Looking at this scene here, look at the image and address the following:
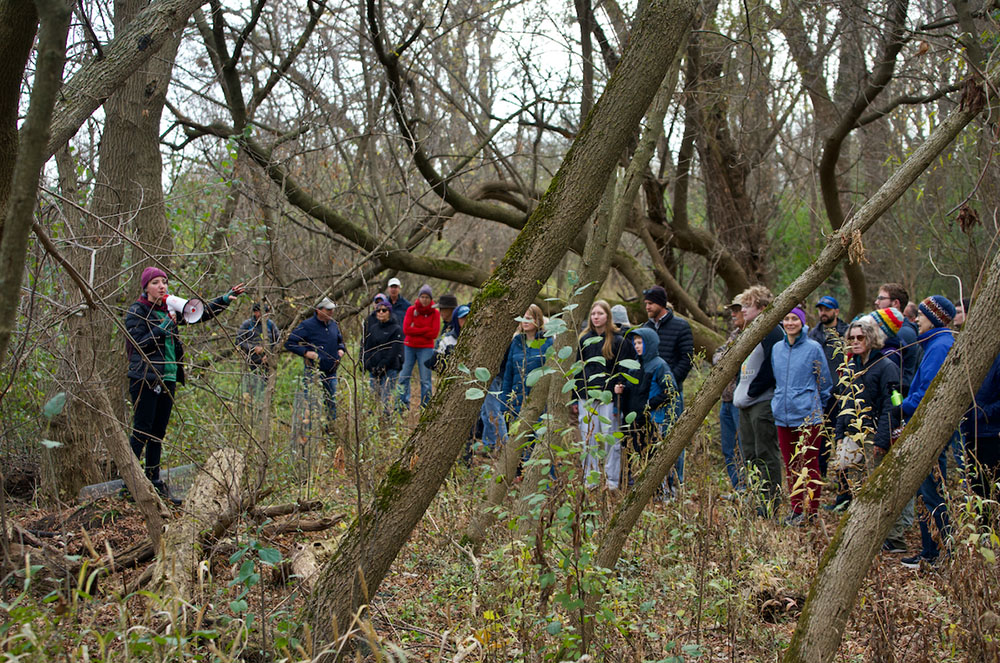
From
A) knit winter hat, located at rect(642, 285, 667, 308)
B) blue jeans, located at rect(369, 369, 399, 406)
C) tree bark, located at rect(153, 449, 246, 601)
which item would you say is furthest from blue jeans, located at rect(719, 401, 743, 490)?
tree bark, located at rect(153, 449, 246, 601)

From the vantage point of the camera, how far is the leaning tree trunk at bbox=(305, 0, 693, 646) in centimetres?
297

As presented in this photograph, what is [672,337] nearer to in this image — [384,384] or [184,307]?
[384,384]

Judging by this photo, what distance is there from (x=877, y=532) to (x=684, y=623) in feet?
4.86

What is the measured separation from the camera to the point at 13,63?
229cm

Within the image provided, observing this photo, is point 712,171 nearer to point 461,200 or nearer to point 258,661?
point 461,200

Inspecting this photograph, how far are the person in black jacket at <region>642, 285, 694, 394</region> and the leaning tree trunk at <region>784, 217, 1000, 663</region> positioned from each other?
4.72m

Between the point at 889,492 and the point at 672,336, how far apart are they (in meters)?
4.87

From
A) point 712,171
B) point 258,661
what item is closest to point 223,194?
point 258,661

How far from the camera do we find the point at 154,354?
6.07 m

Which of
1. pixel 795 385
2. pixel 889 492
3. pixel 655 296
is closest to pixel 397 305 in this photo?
pixel 655 296

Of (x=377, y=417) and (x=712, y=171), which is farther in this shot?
(x=712, y=171)

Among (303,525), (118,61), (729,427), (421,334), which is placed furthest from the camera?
(421,334)

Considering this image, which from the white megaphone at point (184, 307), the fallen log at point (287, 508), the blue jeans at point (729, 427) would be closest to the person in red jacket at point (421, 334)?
the blue jeans at point (729, 427)

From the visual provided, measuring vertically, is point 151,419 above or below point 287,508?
above
